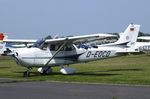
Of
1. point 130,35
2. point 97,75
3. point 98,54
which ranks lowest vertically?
point 97,75

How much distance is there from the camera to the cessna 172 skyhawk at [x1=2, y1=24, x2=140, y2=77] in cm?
2489

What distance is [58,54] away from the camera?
1035 inches

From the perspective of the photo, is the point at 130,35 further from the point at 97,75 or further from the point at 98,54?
the point at 97,75

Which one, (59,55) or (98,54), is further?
(98,54)

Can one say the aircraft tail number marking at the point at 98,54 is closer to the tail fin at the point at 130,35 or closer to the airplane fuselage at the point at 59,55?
the airplane fuselage at the point at 59,55

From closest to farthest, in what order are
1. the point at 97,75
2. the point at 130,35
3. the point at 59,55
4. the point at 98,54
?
the point at 97,75
the point at 59,55
the point at 98,54
the point at 130,35

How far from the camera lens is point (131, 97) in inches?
512

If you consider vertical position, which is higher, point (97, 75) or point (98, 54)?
point (98, 54)

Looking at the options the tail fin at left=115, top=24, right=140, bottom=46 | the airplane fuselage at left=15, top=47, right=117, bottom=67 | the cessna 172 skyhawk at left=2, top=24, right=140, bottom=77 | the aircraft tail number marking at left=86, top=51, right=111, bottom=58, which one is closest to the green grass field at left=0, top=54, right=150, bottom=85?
the cessna 172 skyhawk at left=2, top=24, right=140, bottom=77

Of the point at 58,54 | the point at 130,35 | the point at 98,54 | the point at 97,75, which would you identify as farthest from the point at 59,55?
the point at 130,35

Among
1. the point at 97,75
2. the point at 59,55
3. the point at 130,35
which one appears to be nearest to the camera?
the point at 97,75

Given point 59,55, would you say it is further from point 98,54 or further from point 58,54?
point 98,54

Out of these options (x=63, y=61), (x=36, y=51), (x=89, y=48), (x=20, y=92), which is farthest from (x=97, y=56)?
(x=20, y=92)

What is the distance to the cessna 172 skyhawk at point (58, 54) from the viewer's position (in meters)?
24.9
